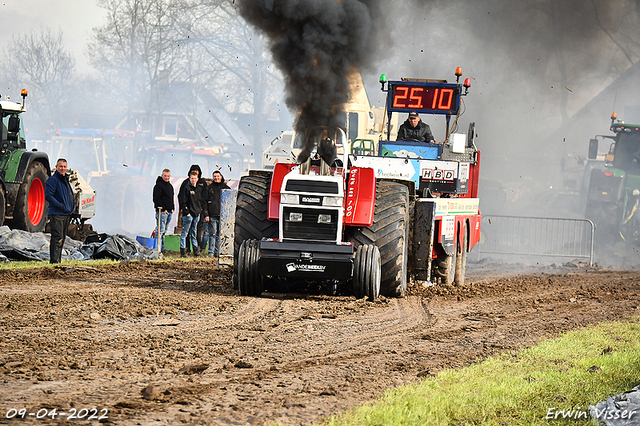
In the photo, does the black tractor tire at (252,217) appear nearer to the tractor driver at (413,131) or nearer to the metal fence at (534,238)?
the tractor driver at (413,131)

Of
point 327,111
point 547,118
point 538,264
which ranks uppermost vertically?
point 547,118

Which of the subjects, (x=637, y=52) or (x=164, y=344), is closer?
(x=164, y=344)

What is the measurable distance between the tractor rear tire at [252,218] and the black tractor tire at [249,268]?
180mm

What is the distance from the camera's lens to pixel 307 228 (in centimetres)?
920

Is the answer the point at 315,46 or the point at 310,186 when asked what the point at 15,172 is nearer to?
the point at 315,46

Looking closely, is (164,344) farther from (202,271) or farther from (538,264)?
(538,264)

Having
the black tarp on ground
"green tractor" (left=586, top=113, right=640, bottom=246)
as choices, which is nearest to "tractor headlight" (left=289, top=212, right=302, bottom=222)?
the black tarp on ground

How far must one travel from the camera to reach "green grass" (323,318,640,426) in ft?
14.8

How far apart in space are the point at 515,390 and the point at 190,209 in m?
11.8

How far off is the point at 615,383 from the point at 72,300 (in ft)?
18.6

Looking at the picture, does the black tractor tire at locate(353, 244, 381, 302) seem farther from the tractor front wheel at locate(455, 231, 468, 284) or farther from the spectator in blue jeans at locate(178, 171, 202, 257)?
the spectator in blue jeans at locate(178, 171, 202, 257)

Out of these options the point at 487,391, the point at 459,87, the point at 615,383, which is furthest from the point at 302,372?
the point at 459,87

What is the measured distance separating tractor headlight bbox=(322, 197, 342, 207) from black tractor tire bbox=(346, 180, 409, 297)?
1.51 feet

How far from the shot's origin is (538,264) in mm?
19703
